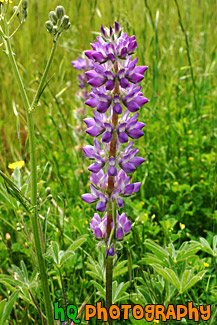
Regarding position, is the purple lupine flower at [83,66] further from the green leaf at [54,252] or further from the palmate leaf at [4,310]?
the palmate leaf at [4,310]

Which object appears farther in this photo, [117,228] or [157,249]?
[157,249]

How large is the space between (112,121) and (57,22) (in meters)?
0.38

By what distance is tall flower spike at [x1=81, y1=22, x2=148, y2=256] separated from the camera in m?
1.18

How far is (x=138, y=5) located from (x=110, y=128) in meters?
3.66

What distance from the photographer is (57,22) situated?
1255mm

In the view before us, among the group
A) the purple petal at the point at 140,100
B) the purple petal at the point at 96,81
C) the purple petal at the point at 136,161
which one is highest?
the purple petal at the point at 96,81

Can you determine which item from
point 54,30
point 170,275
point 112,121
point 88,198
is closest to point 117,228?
point 88,198

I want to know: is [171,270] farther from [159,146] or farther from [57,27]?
[159,146]

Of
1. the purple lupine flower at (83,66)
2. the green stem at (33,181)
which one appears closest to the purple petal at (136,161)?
the green stem at (33,181)

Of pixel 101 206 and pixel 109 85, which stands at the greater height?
pixel 109 85

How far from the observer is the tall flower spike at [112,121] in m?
1.18

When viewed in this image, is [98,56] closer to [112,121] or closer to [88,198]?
[112,121]

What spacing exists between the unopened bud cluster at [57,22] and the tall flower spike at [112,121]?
13 centimetres

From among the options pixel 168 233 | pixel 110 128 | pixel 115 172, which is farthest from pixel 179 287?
pixel 110 128
